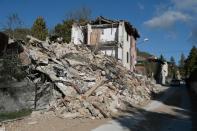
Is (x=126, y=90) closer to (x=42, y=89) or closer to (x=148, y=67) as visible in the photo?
(x=42, y=89)

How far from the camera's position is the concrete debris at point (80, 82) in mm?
20353

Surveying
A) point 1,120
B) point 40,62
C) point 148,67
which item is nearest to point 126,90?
point 40,62

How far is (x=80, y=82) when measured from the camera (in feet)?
77.3

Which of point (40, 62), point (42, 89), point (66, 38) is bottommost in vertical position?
point (42, 89)

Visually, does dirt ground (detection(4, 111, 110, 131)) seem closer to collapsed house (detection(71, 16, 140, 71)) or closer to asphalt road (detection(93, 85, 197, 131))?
asphalt road (detection(93, 85, 197, 131))

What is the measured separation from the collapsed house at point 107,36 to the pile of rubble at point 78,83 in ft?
43.2

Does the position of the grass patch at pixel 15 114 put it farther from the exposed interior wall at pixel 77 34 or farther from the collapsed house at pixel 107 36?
the exposed interior wall at pixel 77 34

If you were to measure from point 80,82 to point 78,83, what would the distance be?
11.6 inches

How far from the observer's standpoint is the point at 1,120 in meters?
16.0

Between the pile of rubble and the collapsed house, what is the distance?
13.2 metres

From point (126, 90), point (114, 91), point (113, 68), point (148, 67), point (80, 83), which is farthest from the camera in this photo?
point (148, 67)

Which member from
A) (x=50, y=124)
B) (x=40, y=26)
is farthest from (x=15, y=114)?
(x=40, y=26)

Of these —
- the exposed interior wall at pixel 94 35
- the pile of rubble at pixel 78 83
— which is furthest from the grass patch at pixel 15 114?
the exposed interior wall at pixel 94 35

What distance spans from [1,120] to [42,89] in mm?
5138
